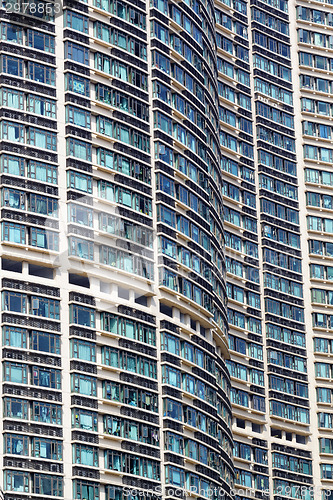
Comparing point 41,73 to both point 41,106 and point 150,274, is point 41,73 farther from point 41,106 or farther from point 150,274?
point 150,274

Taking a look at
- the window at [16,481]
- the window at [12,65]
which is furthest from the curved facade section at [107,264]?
the window at [12,65]

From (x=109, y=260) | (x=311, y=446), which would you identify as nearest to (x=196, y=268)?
(x=109, y=260)

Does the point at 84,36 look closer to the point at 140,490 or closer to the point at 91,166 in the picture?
the point at 91,166

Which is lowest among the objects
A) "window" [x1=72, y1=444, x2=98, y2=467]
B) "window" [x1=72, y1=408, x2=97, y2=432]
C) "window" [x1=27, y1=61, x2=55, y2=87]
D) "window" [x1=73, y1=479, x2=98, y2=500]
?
"window" [x1=73, y1=479, x2=98, y2=500]

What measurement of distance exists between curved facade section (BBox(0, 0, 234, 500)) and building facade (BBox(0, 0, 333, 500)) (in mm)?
185

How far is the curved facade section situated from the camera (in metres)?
118

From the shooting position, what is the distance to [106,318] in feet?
407

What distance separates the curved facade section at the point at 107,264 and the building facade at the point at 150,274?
185 mm

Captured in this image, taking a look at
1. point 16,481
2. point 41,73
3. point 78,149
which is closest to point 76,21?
point 41,73

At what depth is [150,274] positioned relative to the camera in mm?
130750

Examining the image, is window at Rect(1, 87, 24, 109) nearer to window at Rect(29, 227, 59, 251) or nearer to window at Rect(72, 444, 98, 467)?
window at Rect(29, 227, 59, 251)

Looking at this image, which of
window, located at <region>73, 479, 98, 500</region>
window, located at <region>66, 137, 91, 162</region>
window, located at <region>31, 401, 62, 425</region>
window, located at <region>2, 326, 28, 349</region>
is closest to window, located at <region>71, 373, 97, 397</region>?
window, located at <region>31, 401, 62, 425</region>

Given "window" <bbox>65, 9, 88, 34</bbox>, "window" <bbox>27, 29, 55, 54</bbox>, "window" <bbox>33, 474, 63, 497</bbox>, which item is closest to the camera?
"window" <bbox>33, 474, 63, 497</bbox>

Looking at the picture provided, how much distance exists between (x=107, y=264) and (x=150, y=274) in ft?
18.9
